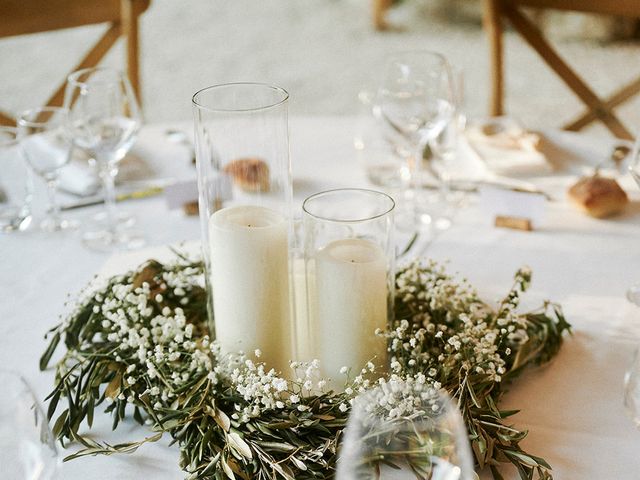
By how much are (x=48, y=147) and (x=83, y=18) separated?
36.0 inches

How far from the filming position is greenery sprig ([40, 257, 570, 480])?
0.85 meters

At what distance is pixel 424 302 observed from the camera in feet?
3.59

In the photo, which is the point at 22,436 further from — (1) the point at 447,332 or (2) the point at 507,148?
(2) the point at 507,148

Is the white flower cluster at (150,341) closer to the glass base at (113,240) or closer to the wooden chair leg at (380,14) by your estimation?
the glass base at (113,240)

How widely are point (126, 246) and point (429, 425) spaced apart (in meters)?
0.94

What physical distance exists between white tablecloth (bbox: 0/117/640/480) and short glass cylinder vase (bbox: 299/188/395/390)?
0.20 metres

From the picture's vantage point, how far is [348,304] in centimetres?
91

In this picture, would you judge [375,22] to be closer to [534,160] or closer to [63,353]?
[534,160]

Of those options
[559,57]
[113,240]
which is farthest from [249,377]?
[559,57]

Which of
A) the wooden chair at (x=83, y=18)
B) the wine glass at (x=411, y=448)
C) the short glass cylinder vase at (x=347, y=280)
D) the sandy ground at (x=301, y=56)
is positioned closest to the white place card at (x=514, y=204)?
the short glass cylinder vase at (x=347, y=280)

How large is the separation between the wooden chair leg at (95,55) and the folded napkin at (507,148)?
1020 millimetres

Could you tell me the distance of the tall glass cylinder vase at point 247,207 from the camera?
0.89 m

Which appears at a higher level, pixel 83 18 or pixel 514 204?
pixel 83 18

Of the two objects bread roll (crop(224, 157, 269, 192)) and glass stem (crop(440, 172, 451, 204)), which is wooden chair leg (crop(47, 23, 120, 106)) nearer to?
glass stem (crop(440, 172, 451, 204))
